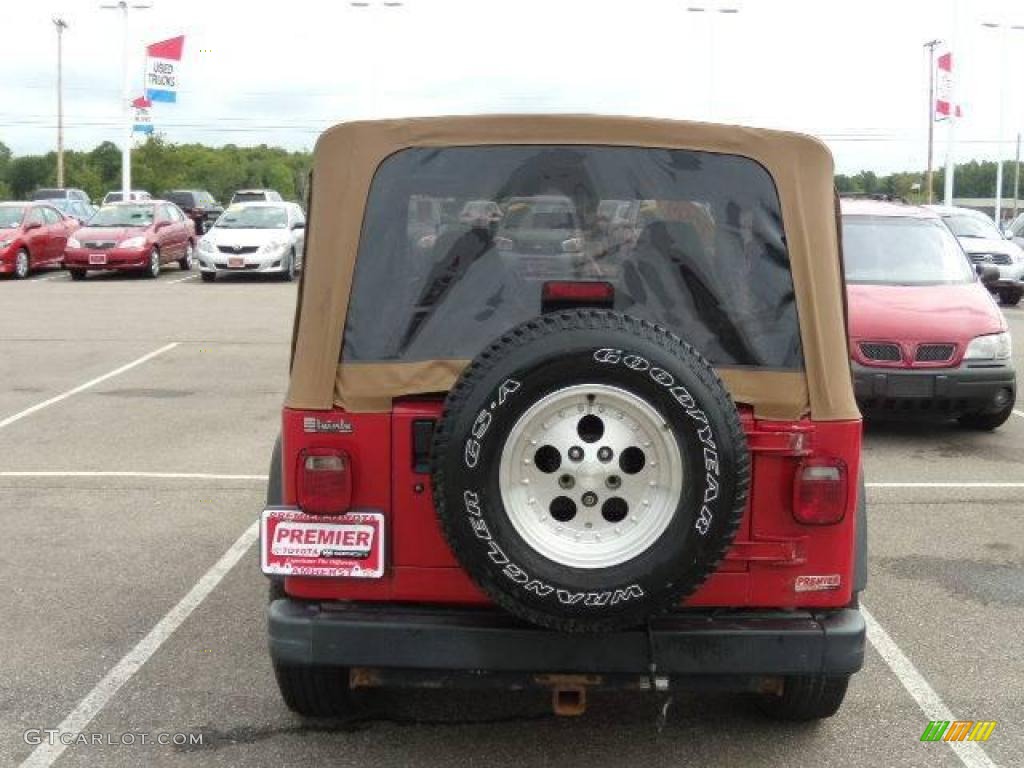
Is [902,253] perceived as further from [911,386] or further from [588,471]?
[588,471]

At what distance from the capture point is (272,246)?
24.3 m

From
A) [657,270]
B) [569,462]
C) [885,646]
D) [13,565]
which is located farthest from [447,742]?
[13,565]

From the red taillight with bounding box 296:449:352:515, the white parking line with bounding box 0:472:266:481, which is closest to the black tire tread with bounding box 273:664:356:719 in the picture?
the red taillight with bounding box 296:449:352:515

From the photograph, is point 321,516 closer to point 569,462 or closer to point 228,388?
point 569,462

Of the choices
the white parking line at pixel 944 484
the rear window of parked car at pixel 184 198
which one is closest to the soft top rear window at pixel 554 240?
the white parking line at pixel 944 484

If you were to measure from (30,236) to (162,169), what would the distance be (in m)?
60.1

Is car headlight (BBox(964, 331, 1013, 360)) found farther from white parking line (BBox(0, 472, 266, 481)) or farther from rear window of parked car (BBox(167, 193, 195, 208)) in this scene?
rear window of parked car (BBox(167, 193, 195, 208))

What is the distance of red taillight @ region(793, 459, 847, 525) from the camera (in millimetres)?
3715

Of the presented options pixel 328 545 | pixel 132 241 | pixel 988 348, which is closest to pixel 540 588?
pixel 328 545

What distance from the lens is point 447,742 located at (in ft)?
13.9

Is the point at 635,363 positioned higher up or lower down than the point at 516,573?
higher up

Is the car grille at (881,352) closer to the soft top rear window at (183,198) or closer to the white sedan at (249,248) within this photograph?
the white sedan at (249,248)

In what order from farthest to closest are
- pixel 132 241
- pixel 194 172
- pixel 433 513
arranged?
pixel 194 172 < pixel 132 241 < pixel 433 513

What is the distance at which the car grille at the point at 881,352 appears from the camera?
30.3ft
